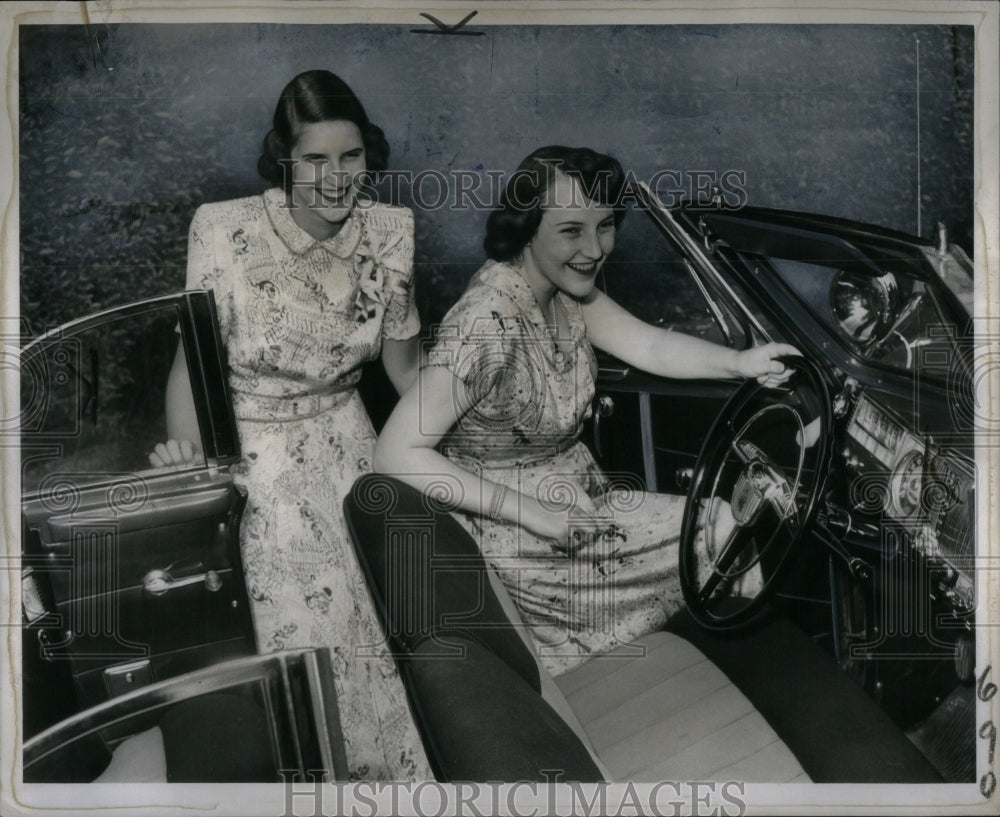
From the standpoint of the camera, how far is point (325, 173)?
2730mm

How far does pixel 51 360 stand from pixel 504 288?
1274 millimetres

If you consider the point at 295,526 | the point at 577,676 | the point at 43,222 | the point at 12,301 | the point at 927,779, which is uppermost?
the point at 43,222

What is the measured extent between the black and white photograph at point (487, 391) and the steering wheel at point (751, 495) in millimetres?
11

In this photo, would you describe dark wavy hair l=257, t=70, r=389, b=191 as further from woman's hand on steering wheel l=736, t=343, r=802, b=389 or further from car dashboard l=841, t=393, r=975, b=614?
car dashboard l=841, t=393, r=975, b=614

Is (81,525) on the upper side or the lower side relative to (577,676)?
upper

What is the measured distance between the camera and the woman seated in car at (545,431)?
2.70 metres

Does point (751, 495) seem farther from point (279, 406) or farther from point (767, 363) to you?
point (279, 406)

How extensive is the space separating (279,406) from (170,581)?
1.81ft

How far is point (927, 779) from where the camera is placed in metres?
2.72

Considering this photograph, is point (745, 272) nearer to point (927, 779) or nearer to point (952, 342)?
point (952, 342)

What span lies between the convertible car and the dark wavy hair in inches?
17.3

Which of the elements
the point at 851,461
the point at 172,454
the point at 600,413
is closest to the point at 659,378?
the point at 600,413

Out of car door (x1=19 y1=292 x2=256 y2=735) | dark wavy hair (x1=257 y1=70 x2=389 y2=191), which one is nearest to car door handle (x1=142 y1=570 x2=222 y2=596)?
car door (x1=19 y1=292 x2=256 y2=735)

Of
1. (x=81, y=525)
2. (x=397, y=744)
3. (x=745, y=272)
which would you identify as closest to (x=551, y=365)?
(x=745, y=272)
